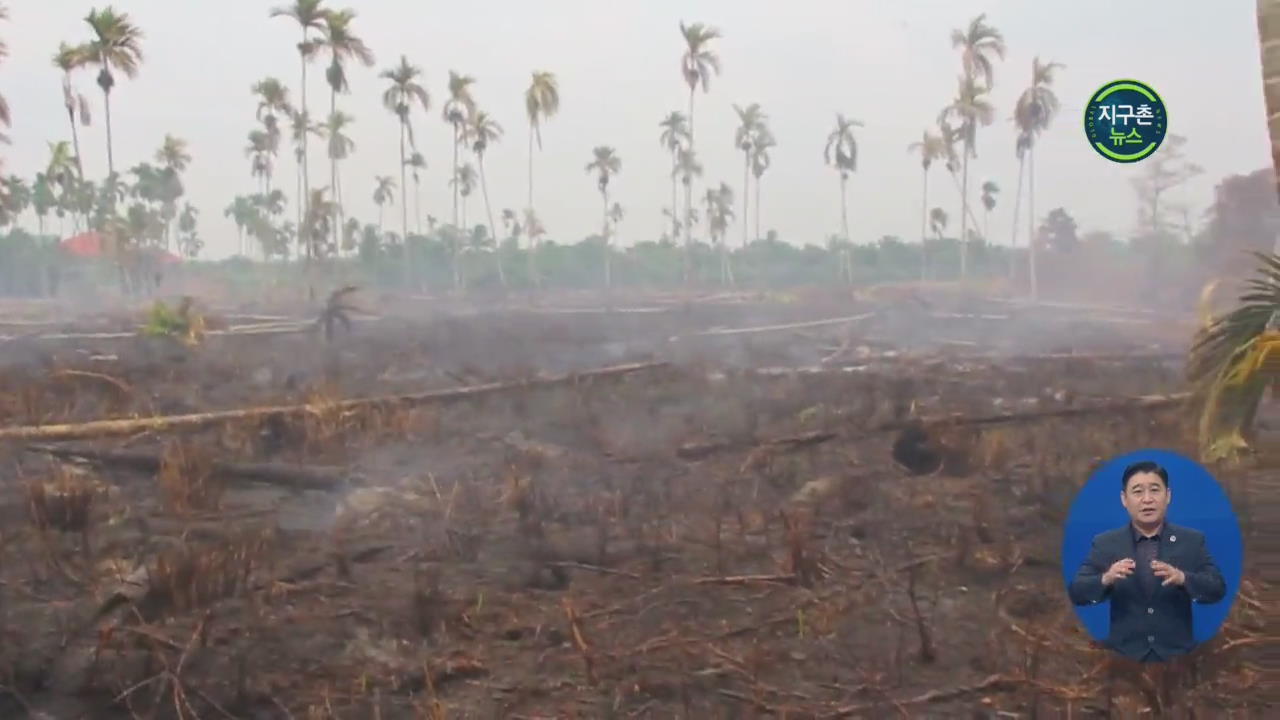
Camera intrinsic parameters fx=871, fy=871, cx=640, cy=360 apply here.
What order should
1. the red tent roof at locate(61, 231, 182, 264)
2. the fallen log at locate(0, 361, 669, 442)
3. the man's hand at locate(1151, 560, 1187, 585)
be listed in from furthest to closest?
1. the red tent roof at locate(61, 231, 182, 264)
2. the fallen log at locate(0, 361, 669, 442)
3. the man's hand at locate(1151, 560, 1187, 585)

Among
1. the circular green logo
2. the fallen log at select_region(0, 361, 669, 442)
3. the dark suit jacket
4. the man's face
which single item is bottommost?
the dark suit jacket

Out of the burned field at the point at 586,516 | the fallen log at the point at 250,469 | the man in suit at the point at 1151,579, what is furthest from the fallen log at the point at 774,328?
the fallen log at the point at 250,469

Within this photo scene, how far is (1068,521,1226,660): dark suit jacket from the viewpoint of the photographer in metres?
3.40

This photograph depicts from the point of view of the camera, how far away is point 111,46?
4219mm

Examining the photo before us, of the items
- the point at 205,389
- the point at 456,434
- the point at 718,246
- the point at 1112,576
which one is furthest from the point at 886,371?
the point at 205,389

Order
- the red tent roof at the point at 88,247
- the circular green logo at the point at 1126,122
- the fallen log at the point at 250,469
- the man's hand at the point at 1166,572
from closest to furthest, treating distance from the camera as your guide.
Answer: the man's hand at the point at 1166,572
the circular green logo at the point at 1126,122
the fallen log at the point at 250,469
the red tent roof at the point at 88,247

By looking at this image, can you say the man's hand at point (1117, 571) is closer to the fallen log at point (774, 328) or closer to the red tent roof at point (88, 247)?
the fallen log at point (774, 328)

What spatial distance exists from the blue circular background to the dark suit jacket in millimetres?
29

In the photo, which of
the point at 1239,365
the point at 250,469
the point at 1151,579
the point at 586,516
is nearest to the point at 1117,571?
the point at 1151,579

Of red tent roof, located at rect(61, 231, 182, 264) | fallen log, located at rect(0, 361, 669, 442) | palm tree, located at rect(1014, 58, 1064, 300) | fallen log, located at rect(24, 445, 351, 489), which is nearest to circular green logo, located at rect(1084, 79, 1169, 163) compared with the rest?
palm tree, located at rect(1014, 58, 1064, 300)

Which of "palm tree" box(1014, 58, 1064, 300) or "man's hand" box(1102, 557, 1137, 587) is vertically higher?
"palm tree" box(1014, 58, 1064, 300)

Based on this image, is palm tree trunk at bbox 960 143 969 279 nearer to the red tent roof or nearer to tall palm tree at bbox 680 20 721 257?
tall palm tree at bbox 680 20 721 257

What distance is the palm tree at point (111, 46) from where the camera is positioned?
13.6 ft

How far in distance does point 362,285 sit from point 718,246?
1819 mm
